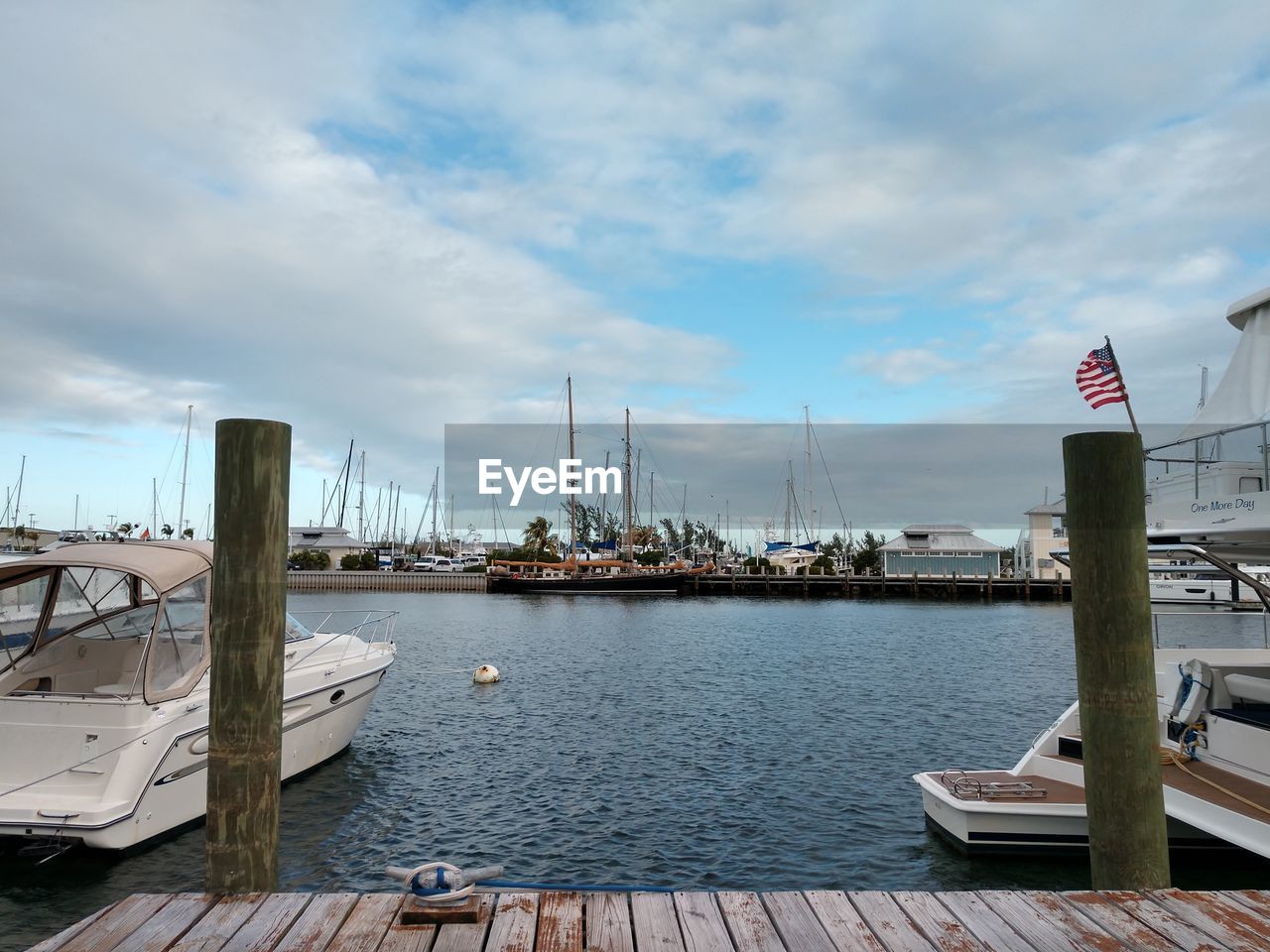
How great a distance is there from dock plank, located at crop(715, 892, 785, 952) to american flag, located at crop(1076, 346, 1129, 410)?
14361 mm

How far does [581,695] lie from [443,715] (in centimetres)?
422

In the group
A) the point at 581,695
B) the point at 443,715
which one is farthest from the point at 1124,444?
the point at 581,695

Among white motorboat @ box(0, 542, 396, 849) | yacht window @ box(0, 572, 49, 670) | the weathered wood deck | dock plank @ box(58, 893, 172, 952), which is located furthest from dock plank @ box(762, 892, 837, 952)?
yacht window @ box(0, 572, 49, 670)

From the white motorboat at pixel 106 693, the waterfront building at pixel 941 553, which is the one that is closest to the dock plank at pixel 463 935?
the white motorboat at pixel 106 693

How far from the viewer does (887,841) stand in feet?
35.1

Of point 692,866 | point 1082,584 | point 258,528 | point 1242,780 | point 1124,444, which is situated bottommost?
point 692,866

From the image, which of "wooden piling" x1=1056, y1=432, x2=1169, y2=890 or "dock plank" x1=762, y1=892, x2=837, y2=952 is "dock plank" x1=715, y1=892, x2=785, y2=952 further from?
"wooden piling" x1=1056, y1=432, x2=1169, y2=890

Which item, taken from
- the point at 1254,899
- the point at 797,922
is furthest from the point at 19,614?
the point at 1254,899

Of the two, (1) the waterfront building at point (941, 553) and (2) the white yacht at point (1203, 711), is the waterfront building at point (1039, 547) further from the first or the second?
(2) the white yacht at point (1203, 711)

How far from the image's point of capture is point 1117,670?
499cm

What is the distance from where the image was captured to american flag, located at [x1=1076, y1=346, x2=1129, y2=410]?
15922 mm

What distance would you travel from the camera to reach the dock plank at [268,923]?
4.01 meters

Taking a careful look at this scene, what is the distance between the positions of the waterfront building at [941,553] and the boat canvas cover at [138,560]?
82.0m

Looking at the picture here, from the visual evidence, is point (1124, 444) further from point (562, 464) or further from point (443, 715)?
point (562, 464)
